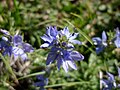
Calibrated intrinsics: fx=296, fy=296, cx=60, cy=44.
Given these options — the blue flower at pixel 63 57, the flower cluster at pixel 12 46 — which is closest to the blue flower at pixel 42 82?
the flower cluster at pixel 12 46

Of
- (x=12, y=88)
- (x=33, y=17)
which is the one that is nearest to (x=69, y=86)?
(x=12, y=88)

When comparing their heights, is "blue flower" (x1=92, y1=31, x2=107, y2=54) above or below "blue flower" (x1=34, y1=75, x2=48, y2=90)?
above

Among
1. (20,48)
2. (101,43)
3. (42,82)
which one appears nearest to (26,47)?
(20,48)

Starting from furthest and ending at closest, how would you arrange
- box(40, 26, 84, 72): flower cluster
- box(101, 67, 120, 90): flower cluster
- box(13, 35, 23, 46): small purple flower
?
1. box(101, 67, 120, 90): flower cluster
2. box(13, 35, 23, 46): small purple flower
3. box(40, 26, 84, 72): flower cluster

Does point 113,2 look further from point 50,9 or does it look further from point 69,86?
point 69,86

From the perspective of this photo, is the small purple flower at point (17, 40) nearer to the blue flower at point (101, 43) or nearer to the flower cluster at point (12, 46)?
the flower cluster at point (12, 46)

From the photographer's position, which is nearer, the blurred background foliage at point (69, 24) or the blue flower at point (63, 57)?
the blue flower at point (63, 57)

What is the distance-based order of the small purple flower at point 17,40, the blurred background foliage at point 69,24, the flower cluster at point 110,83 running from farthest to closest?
the blurred background foliage at point 69,24 → the flower cluster at point 110,83 → the small purple flower at point 17,40

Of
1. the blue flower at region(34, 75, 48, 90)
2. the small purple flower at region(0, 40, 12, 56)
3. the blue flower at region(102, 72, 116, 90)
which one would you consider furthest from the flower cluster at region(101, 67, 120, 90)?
the small purple flower at region(0, 40, 12, 56)

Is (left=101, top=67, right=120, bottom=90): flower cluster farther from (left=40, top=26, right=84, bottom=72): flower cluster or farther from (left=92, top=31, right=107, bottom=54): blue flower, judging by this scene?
(left=40, top=26, right=84, bottom=72): flower cluster
